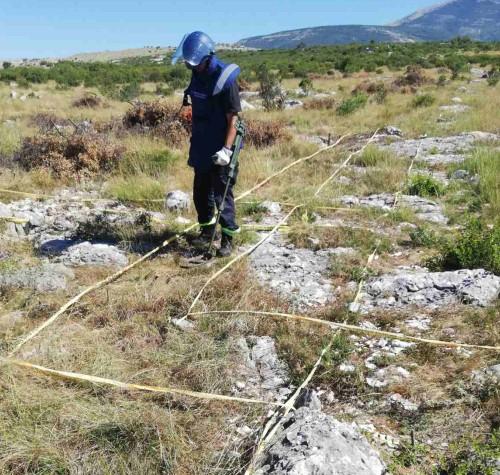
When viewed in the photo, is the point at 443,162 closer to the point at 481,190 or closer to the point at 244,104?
the point at 481,190

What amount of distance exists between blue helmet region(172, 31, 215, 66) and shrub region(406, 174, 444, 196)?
3.54 m

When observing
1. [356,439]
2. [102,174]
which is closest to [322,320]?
[356,439]

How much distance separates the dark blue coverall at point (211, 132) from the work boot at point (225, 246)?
50 mm

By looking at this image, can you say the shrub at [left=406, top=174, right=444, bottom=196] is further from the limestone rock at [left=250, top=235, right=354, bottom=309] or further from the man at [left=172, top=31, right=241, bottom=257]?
the man at [left=172, top=31, right=241, bottom=257]

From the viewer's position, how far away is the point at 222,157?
13.6ft

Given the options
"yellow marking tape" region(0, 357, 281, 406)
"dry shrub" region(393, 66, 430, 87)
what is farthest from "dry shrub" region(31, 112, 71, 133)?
"dry shrub" region(393, 66, 430, 87)

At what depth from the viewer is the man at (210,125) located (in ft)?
13.3

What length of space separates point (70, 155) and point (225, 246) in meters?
4.17

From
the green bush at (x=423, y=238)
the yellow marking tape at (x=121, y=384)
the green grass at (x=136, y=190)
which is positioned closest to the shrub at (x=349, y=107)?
the green grass at (x=136, y=190)

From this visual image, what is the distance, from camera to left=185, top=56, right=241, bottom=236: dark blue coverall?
4.14 meters

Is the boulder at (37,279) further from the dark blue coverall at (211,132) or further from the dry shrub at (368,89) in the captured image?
the dry shrub at (368,89)

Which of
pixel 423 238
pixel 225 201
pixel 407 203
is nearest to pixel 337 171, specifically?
pixel 407 203

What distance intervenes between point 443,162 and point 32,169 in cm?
633

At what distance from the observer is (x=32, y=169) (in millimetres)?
7172
